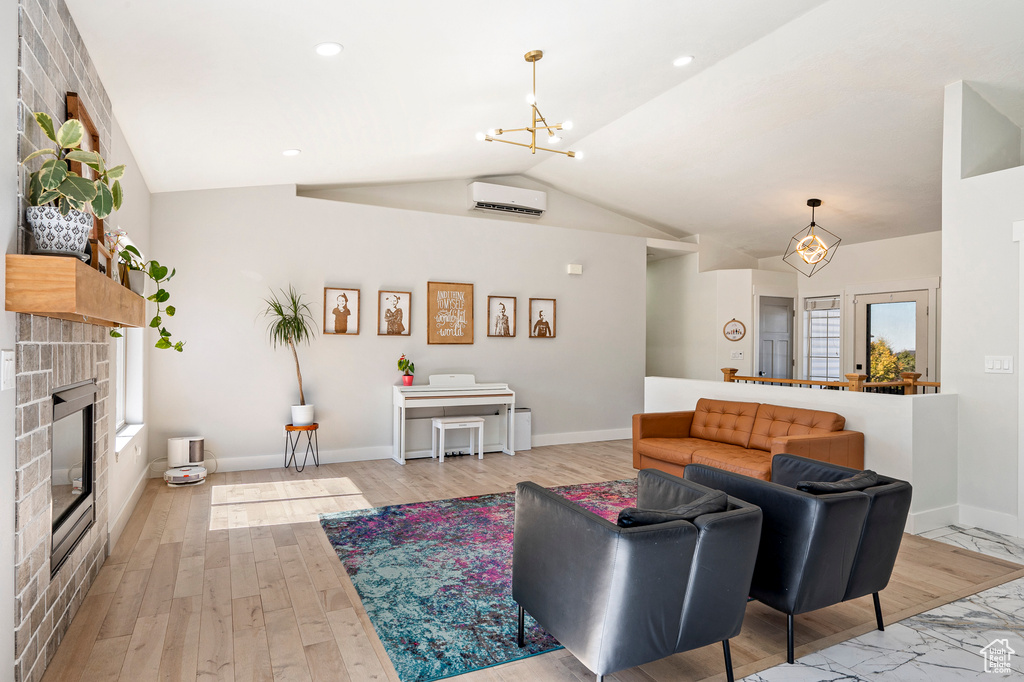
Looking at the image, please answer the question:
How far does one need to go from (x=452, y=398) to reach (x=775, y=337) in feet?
16.2

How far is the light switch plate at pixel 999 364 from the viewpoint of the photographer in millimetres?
4031

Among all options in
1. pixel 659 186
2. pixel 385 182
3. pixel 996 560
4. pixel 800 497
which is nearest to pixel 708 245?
pixel 659 186

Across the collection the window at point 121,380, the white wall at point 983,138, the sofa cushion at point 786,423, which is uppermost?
the white wall at point 983,138

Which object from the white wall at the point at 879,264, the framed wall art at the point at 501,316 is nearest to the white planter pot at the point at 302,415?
the framed wall art at the point at 501,316

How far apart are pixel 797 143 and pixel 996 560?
3.72 m

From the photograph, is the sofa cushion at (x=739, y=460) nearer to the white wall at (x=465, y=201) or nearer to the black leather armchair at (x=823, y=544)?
the black leather armchair at (x=823, y=544)

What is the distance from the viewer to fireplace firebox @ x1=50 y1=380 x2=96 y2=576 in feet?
7.96

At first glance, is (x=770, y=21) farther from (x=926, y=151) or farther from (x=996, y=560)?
(x=996, y=560)

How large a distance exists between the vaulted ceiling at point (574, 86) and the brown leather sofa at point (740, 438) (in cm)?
254

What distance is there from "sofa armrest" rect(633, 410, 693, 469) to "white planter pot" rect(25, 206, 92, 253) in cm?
452

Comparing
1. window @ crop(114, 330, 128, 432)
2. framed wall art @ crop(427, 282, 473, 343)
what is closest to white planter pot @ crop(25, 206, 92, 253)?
window @ crop(114, 330, 128, 432)

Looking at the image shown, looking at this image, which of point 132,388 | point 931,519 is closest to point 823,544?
point 931,519

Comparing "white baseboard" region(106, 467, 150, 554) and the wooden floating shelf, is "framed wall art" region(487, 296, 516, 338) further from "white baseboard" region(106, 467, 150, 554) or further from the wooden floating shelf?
the wooden floating shelf

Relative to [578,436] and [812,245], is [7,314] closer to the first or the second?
[578,436]
